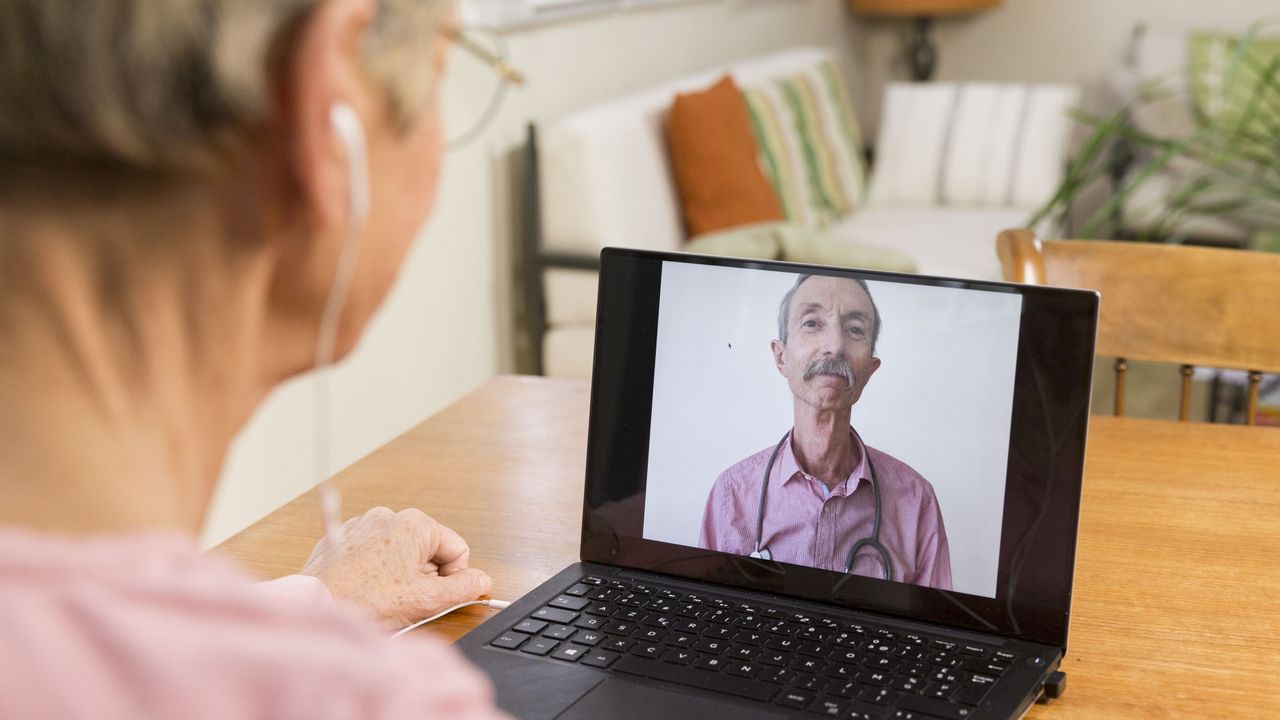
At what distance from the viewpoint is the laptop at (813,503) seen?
2.66ft

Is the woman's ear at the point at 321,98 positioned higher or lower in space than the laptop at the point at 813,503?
higher

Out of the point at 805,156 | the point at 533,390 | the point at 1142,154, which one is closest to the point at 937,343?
the point at 533,390

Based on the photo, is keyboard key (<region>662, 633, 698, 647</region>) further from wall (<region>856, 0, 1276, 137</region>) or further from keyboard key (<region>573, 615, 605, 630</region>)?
wall (<region>856, 0, 1276, 137</region>)

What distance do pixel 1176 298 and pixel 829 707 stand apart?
34.9 inches

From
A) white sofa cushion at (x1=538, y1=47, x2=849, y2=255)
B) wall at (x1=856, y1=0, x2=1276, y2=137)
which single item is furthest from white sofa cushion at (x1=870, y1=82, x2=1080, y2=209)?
white sofa cushion at (x1=538, y1=47, x2=849, y2=255)

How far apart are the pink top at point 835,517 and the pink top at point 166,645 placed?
0.55 m

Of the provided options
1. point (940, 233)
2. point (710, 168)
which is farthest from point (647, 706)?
point (940, 233)

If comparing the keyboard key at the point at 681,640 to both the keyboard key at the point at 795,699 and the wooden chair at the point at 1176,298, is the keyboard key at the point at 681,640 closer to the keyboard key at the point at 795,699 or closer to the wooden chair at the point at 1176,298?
the keyboard key at the point at 795,699

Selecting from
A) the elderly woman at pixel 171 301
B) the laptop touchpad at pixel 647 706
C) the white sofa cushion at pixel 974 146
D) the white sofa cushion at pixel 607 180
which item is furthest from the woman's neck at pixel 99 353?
the white sofa cushion at pixel 974 146

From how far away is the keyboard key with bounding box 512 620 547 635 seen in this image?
878 millimetres

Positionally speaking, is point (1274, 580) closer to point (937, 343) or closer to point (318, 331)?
point (937, 343)

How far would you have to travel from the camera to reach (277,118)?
15.8 inches

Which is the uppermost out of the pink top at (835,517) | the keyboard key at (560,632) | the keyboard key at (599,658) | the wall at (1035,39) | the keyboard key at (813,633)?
the wall at (1035,39)

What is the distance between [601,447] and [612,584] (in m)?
0.10
